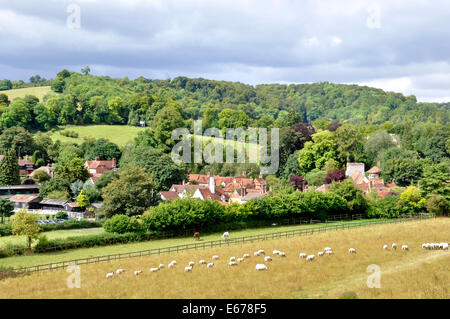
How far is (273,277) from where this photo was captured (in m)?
30.3

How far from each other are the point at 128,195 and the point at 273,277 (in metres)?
33.1

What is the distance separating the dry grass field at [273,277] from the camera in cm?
2672

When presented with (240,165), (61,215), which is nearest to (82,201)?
(61,215)

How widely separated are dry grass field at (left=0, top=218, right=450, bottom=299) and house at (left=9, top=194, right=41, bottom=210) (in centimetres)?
4287

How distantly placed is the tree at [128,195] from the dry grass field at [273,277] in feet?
68.4

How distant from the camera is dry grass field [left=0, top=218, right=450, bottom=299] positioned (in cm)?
2672

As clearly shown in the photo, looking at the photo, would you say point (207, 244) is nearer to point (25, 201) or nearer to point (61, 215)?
point (61, 215)

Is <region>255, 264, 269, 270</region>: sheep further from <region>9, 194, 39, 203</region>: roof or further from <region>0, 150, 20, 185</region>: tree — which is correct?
<region>0, 150, 20, 185</region>: tree

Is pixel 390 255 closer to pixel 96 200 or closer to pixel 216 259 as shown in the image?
pixel 216 259

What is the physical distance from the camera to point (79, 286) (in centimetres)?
3020

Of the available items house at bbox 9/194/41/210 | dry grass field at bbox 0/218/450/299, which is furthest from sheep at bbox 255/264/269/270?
house at bbox 9/194/41/210

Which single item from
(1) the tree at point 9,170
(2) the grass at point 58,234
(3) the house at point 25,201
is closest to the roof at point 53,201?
(3) the house at point 25,201

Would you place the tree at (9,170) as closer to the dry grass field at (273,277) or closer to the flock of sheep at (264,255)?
the dry grass field at (273,277)

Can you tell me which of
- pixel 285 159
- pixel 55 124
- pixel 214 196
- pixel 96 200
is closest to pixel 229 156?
pixel 285 159
